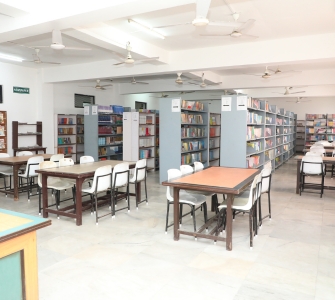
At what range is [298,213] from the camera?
5402 millimetres

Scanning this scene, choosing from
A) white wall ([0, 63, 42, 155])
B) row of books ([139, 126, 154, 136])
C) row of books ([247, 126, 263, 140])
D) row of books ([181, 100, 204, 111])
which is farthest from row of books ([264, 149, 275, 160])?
white wall ([0, 63, 42, 155])

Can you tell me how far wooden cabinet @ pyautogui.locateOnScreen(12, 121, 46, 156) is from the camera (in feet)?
29.9

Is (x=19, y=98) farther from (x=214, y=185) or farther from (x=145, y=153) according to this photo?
(x=214, y=185)

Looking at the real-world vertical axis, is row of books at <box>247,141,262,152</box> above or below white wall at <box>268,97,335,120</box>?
below

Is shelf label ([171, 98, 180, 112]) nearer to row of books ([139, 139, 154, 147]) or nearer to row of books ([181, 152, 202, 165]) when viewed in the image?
row of books ([181, 152, 202, 165])

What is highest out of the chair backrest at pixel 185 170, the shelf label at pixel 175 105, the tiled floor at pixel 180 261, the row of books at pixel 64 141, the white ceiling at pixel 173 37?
the white ceiling at pixel 173 37

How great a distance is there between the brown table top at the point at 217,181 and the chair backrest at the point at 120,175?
1346 millimetres

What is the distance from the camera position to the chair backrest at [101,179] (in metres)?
4.74

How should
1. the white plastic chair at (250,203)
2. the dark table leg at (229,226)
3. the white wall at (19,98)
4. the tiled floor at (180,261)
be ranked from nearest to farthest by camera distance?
1. the tiled floor at (180,261)
2. the dark table leg at (229,226)
3. the white plastic chair at (250,203)
4. the white wall at (19,98)

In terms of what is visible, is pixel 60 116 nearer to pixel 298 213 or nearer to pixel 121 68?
pixel 121 68

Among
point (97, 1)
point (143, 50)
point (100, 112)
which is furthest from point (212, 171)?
point (100, 112)

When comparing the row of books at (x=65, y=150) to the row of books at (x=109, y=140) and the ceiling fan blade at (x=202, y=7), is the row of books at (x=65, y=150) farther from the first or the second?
the ceiling fan blade at (x=202, y=7)

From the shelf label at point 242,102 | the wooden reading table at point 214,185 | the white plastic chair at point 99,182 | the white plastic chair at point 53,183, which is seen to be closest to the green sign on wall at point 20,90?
the white plastic chair at point 53,183

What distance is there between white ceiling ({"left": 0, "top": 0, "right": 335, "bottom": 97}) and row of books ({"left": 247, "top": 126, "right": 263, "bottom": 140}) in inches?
64.6
